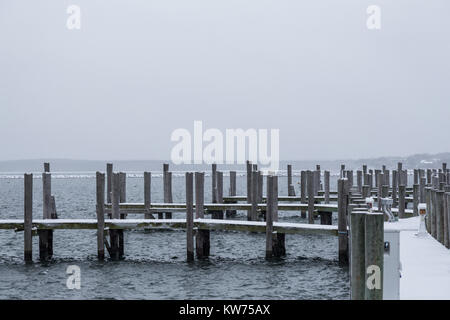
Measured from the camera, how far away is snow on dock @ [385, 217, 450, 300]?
8383 mm

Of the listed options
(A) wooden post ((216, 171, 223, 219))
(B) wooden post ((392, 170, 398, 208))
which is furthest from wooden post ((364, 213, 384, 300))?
(B) wooden post ((392, 170, 398, 208))

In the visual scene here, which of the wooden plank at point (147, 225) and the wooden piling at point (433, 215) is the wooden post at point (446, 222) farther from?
the wooden plank at point (147, 225)

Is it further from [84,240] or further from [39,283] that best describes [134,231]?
[39,283]

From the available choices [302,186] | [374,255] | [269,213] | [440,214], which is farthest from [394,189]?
[374,255]

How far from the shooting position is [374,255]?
23.0ft

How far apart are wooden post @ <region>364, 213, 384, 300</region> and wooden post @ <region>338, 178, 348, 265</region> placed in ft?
30.7

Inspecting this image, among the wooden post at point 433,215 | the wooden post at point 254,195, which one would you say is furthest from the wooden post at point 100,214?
the wooden post at point 433,215

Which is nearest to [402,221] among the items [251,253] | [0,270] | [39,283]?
[251,253]

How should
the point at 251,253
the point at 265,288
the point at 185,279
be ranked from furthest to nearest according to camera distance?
the point at 251,253 → the point at 185,279 → the point at 265,288

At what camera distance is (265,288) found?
1527 cm

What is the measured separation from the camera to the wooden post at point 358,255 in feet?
23.4

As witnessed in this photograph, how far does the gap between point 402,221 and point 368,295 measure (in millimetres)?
12267

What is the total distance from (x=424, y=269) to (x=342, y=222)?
6.33 meters
